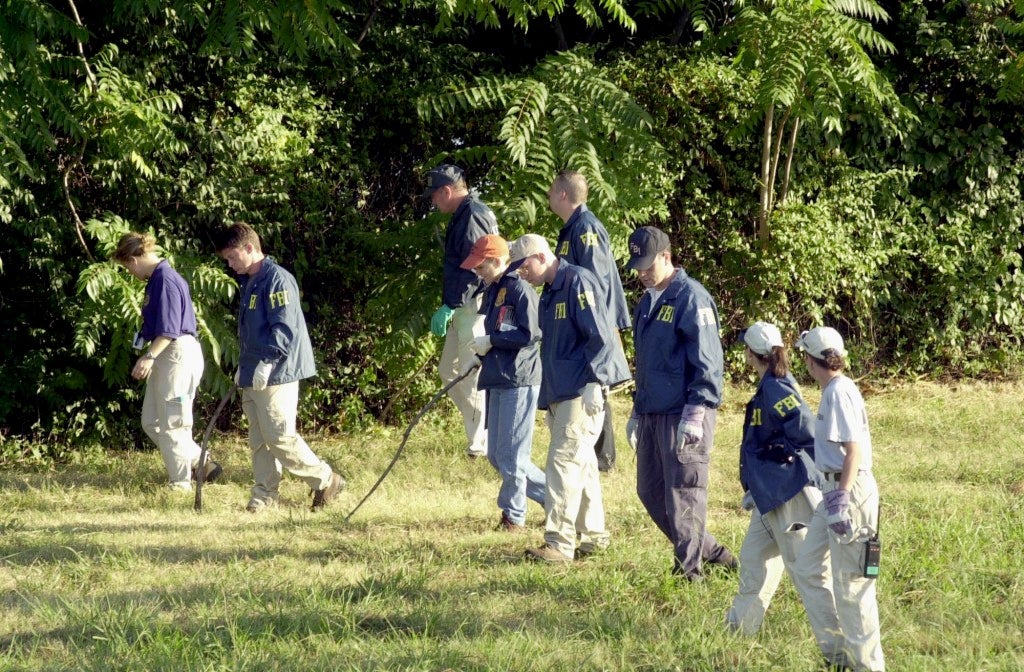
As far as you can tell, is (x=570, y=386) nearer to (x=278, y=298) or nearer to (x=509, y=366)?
(x=509, y=366)

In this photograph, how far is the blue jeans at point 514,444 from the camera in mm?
7008

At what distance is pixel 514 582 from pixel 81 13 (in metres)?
6.62

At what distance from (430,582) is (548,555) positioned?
0.71 m

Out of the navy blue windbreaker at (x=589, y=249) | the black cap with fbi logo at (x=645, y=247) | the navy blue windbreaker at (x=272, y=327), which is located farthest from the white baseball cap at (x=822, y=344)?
the navy blue windbreaker at (x=272, y=327)

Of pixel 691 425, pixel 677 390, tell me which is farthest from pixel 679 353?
pixel 691 425

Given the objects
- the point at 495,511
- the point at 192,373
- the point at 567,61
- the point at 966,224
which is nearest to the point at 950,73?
the point at 966,224

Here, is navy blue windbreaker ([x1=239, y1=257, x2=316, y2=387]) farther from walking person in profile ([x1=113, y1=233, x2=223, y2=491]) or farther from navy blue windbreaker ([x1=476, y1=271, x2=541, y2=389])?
navy blue windbreaker ([x1=476, y1=271, x2=541, y2=389])

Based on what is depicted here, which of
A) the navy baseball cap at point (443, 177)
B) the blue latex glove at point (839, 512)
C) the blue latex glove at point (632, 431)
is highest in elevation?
the navy baseball cap at point (443, 177)

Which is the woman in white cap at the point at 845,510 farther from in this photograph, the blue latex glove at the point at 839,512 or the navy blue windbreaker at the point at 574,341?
the navy blue windbreaker at the point at 574,341

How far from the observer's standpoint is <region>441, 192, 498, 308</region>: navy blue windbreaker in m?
8.52

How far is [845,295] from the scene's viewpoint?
12312 mm

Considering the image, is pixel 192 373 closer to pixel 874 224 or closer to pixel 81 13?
pixel 81 13

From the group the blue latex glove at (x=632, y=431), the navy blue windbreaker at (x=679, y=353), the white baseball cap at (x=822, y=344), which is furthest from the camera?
the blue latex glove at (x=632, y=431)

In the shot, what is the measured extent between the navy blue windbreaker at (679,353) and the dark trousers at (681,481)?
0.10 metres
